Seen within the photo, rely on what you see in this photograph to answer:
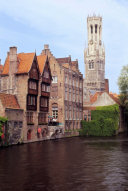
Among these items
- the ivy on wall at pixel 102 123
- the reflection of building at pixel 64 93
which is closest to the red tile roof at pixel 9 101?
the reflection of building at pixel 64 93

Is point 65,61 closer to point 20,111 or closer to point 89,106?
point 89,106

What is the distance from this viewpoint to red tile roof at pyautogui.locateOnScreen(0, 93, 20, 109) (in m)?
49.1

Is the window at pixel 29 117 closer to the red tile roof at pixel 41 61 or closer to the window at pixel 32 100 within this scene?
the window at pixel 32 100

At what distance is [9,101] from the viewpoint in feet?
169

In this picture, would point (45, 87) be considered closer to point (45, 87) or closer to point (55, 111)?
point (45, 87)

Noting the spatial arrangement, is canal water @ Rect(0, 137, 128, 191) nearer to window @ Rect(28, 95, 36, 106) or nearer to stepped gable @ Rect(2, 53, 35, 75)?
window @ Rect(28, 95, 36, 106)

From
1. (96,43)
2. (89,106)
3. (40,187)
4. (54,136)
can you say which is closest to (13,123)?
(54,136)

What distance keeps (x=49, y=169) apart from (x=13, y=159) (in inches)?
285

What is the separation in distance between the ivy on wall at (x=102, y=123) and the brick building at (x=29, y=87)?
1704 centimetres

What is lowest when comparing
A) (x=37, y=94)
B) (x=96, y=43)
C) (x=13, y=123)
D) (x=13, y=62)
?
(x=13, y=123)

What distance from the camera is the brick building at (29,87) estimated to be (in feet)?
179

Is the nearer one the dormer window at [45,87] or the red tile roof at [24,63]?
the red tile roof at [24,63]

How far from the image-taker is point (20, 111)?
52500 millimetres

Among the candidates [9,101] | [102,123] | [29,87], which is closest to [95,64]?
[102,123]
